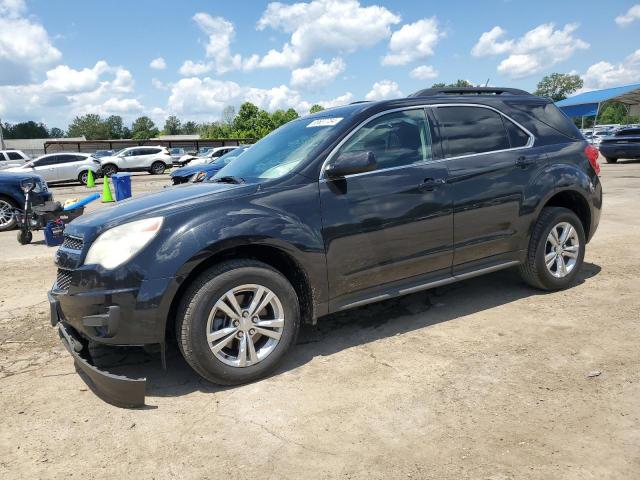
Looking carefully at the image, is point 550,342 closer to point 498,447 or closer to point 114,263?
point 498,447

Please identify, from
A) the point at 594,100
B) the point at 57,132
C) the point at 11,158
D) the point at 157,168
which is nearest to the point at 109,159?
the point at 157,168

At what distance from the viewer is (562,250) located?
473 centimetres

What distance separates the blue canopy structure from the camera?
48656 mm

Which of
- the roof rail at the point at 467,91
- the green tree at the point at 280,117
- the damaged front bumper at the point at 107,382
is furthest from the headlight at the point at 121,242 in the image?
the green tree at the point at 280,117

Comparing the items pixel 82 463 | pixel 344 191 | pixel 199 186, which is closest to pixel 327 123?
pixel 344 191

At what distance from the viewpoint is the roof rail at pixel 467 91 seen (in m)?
4.36

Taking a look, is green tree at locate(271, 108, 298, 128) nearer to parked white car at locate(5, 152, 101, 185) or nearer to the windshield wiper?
parked white car at locate(5, 152, 101, 185)

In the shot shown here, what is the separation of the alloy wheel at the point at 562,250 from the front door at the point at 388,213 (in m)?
1.22

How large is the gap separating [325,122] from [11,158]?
26.7m

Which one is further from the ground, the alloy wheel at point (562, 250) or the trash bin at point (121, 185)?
the trash bin at point (121, 185)

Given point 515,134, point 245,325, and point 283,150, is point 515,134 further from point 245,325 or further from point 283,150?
point 245,325

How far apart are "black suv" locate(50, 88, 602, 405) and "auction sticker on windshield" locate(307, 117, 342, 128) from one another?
2cm

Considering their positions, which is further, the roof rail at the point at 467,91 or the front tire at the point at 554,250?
the front tire at the point at 554,250

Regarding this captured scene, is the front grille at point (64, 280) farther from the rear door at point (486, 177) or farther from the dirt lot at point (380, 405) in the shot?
the rear door at point (486, 177)
